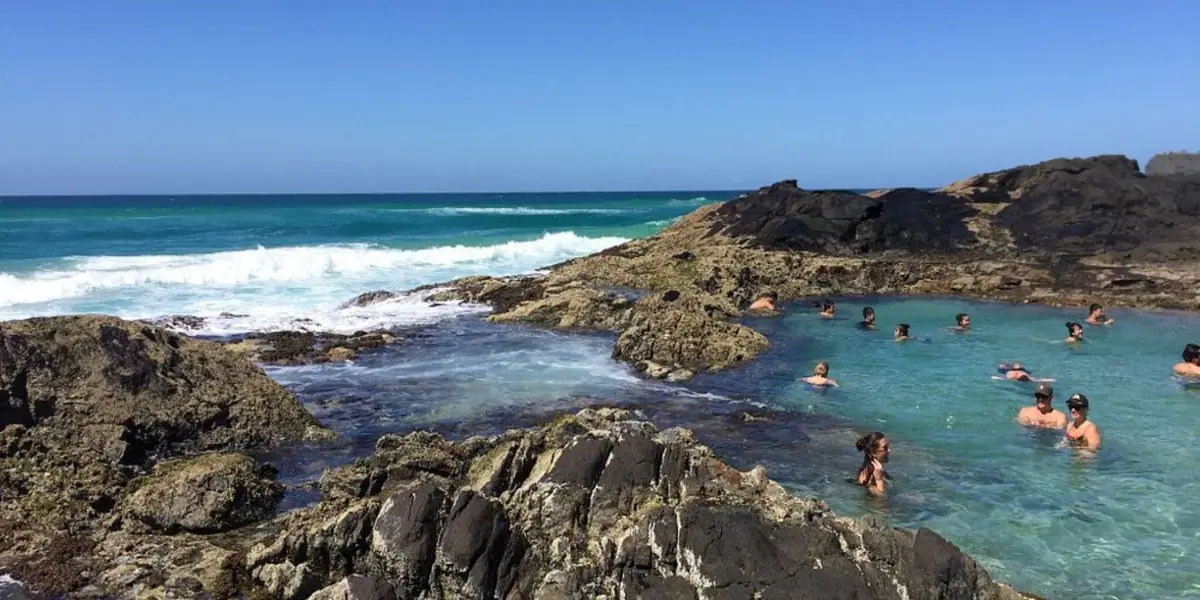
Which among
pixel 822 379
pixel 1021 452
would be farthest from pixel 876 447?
pixel 822 379

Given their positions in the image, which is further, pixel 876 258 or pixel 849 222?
pixel 849 222

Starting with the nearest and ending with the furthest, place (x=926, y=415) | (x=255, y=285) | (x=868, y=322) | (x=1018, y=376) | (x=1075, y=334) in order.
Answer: (x=926, y=415) → (x=1018, y=376) → (x=1075, y=334) → (x=868, y=322) → (x=255, y=285)

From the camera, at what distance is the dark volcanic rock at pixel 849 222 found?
2997 cm

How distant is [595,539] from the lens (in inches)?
248

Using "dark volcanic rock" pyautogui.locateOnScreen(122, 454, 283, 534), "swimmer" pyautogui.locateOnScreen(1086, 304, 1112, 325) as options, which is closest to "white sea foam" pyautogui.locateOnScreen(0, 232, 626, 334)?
"dark volcanic rock" pyautogui.locateOnScreen(122, 454, 283, 534)

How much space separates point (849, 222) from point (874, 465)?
23067 mm

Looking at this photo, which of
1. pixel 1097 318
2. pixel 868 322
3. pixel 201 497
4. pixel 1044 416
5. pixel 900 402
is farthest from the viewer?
pixel 868 322

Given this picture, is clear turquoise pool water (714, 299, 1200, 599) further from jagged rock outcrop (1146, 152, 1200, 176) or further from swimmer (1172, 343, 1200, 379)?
jagged rock outcrop (1146, 152, 1200, 176)

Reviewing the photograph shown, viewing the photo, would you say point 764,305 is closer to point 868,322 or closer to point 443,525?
point 868,322

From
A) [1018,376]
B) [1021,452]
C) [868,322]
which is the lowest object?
[1021,452]

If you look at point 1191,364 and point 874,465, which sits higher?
point 874,465

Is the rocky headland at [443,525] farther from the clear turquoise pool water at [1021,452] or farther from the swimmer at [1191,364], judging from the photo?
the swimmer at [1191,364]

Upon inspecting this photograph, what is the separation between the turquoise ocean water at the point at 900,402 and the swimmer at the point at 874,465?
239mm


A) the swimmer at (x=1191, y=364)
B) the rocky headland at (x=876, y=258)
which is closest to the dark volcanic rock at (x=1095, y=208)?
the rocky headland at (x=876, y=258)
